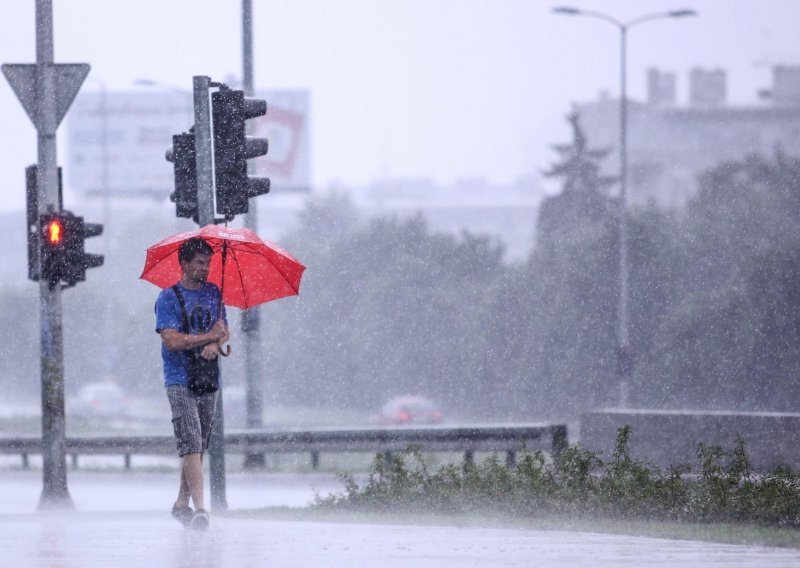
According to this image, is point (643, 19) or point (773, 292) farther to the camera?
point (773, 292)

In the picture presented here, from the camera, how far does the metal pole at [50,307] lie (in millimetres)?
15031

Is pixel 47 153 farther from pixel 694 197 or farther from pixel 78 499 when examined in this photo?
pixel 694 197

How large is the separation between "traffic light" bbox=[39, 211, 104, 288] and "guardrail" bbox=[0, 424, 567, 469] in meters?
4.76

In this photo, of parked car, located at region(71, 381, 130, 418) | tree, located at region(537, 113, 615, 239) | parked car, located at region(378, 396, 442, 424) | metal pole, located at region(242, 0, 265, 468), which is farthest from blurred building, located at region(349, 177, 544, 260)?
metal pole, located at region(242, 0, 265, 468)

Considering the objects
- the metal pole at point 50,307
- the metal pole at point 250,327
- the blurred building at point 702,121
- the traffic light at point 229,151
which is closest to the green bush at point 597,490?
the traffic light at point 229,151

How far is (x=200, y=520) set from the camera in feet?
31.0

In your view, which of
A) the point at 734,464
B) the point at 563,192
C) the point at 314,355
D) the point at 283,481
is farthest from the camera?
A: the point at 563,192

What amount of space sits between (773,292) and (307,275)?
22785 mm

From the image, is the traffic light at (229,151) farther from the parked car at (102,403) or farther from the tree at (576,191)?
the tree at (576,191)

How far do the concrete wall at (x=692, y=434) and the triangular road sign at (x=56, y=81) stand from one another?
5778mm

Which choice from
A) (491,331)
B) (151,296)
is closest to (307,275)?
(491,331)

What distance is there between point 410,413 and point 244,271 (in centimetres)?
3539

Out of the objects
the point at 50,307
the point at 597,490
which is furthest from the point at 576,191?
the point at 597,490

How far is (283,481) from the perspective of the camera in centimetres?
2034
